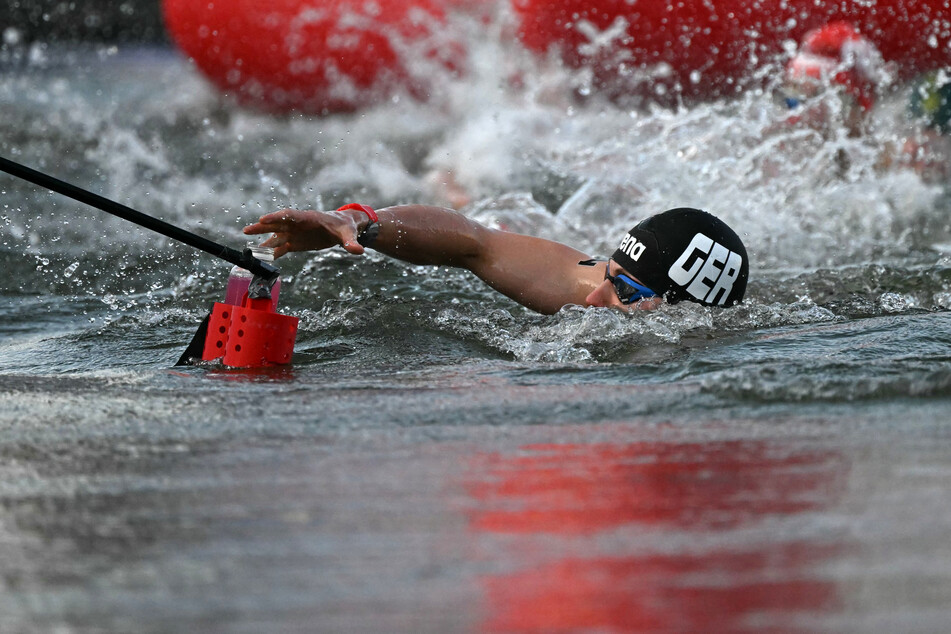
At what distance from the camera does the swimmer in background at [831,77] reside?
7.82m

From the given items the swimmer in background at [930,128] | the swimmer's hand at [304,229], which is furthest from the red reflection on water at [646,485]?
the swimmer in background at [930,128]

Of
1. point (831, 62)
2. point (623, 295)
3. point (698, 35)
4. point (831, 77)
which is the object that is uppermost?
point (698, 35)

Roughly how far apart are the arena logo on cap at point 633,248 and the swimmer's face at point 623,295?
2.8 inches

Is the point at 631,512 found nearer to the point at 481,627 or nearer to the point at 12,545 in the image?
the point at 481,627

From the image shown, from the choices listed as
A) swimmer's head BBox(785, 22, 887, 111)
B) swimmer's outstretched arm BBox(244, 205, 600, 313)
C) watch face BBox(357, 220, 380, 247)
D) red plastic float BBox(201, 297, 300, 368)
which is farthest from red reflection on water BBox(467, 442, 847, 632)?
swimmer's head BBox(785, 22, 887, 111)

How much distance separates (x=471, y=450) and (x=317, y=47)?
6885mm

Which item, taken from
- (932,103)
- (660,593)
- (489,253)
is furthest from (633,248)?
(932,103)

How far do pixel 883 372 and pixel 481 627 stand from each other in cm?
191

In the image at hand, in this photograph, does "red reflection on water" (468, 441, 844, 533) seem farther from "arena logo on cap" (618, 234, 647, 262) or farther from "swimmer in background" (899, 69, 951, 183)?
"swimmer in background" (899, 69, 951, 183)

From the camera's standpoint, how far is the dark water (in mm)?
1408

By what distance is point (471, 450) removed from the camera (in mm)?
2229

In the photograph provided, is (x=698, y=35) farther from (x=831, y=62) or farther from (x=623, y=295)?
(x=623, y=295)

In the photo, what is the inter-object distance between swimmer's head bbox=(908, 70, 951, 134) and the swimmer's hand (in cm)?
674

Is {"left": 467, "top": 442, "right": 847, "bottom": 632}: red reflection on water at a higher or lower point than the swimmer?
lower
